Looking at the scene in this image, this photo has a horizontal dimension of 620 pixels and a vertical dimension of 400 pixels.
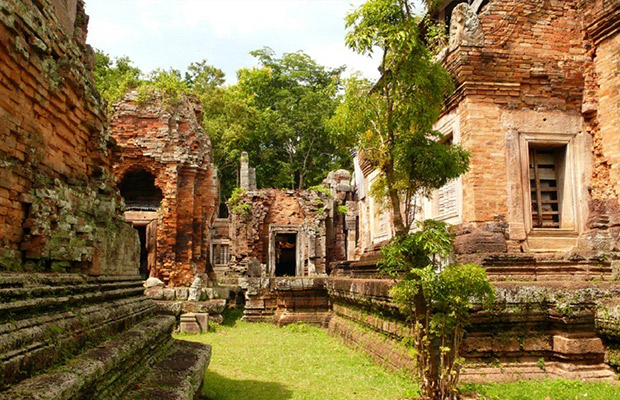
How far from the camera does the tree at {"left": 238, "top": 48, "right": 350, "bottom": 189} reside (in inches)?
1415

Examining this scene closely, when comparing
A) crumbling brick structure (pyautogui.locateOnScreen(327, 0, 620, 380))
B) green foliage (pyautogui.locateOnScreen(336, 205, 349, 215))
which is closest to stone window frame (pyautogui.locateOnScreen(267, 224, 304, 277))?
green foliage (pyautogui.locateOnScreen(336, 205, 349, 215))

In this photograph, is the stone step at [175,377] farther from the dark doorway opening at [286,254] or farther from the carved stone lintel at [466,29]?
the dark doorway opening at [286,254]

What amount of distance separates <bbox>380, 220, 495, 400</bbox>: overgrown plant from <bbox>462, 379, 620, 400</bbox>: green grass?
22.5 inches

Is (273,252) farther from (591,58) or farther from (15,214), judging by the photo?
(15,214)

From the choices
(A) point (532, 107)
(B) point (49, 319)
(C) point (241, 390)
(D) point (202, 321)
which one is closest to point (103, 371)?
(B) point (49, 319)

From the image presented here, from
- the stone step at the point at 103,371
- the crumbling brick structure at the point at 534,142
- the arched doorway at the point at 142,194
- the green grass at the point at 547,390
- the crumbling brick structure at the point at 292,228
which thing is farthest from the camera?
the crumbling brick structure at the point at 292,228

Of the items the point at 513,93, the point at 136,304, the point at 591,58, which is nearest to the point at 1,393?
the point at 136,304

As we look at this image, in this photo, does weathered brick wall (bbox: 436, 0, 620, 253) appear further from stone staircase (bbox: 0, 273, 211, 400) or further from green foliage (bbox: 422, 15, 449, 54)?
stone staircase (bbox: 0, 273, 211, 400)

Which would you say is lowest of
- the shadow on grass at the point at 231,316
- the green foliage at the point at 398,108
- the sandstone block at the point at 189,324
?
the shadow on grass at the point at 231,316

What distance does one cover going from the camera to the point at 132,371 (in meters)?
3.67

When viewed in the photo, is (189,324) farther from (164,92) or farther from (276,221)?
(276,221)

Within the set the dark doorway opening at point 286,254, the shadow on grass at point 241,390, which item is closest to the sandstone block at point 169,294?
the shadow on grass at point 241,390

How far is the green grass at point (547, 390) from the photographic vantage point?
4.60 m

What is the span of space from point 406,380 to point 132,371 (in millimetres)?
3187
